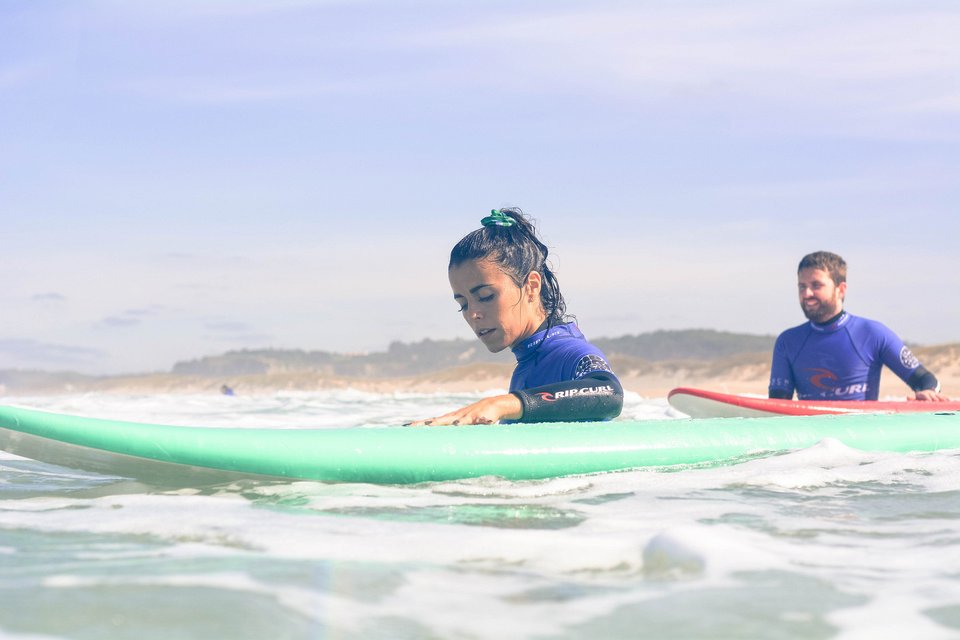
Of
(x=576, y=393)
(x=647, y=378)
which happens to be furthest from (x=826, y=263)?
(x=647, y=378)

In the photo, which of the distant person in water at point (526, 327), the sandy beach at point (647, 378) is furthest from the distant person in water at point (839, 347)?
the sandy beach at point (647, 378)

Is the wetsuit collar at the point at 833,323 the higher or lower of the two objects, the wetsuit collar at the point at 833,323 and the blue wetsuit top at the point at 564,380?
the higher

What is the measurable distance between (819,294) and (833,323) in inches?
9.5

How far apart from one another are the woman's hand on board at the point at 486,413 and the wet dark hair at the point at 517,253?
546mm

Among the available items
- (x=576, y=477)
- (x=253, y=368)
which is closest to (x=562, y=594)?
(x=576, y=477)

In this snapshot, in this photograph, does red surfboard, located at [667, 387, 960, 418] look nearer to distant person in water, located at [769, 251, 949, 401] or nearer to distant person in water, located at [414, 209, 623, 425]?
distant person in water, located at [769, 251, 949, 401]

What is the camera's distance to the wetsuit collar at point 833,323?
6.80 meters

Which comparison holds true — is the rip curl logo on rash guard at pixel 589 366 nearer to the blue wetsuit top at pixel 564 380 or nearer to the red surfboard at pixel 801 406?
the blue wetsuit top at pixel 564 380

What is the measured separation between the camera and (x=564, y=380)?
12.6ft

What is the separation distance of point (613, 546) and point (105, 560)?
1237 mm

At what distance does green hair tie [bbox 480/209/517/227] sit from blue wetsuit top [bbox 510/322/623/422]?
1.63ft

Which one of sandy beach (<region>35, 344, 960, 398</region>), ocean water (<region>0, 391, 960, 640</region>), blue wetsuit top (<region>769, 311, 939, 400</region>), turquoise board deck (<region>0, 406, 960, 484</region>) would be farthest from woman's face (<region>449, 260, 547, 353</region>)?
sandy beach (<region>35, 344, 960, 398</region>)

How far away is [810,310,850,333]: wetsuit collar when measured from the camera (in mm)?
6801

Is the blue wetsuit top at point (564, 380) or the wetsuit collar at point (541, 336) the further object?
the wetsuit collar at point (541, 336)
